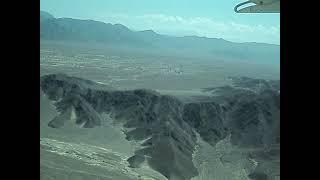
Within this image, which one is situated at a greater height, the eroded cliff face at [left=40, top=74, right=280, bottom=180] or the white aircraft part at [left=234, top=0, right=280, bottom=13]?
the white aircraft part at [left=234, top=0, right=280, bottom=13]

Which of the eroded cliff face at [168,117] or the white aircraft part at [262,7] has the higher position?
the white aircraft part at [262,7]

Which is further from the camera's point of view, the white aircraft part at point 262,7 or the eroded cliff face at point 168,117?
the eroded cliff face at point 168,117

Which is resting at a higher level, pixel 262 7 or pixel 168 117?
pixel 262 7

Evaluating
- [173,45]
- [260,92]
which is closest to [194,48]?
[173,45]

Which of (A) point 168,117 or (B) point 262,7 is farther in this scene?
(A) point 168,117

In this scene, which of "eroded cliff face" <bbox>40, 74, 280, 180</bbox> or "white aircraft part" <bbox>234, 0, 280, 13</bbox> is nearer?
"white aircraft part" <bbox>234, 0, 280, 13</bbox>
